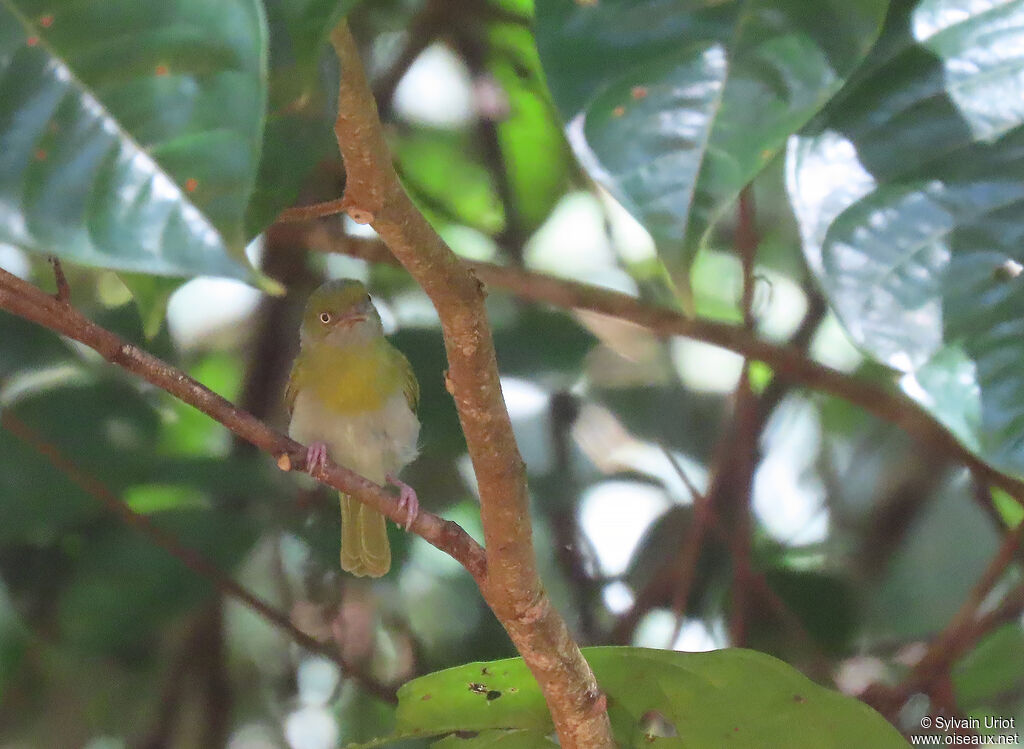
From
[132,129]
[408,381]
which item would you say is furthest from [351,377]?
[132,129]

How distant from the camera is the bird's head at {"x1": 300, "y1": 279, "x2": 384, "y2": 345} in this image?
2252 mm

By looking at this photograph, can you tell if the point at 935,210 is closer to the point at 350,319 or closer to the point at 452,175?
the point at 350,319

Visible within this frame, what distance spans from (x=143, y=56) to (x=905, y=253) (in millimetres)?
703

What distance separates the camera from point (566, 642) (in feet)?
3.93

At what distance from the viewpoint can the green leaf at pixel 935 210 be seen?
874 mm

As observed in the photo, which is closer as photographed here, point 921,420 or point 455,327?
point 455,327

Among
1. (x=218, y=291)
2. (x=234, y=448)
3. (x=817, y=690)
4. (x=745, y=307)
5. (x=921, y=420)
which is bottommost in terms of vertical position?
(x=817, y=690)

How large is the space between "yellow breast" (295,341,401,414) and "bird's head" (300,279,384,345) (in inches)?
0.9

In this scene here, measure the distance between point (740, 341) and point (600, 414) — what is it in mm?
662

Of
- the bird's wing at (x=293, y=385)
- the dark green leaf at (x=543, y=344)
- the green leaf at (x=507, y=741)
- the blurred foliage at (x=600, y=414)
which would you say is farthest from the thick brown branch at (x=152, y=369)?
the bird's wing at (x=293, y=385)

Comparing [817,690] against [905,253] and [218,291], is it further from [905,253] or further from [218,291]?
[218,291]

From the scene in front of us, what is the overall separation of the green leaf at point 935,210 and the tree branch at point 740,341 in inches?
31.6

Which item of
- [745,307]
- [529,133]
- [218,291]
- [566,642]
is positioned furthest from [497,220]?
[566,642]

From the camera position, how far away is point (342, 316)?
223 cm
